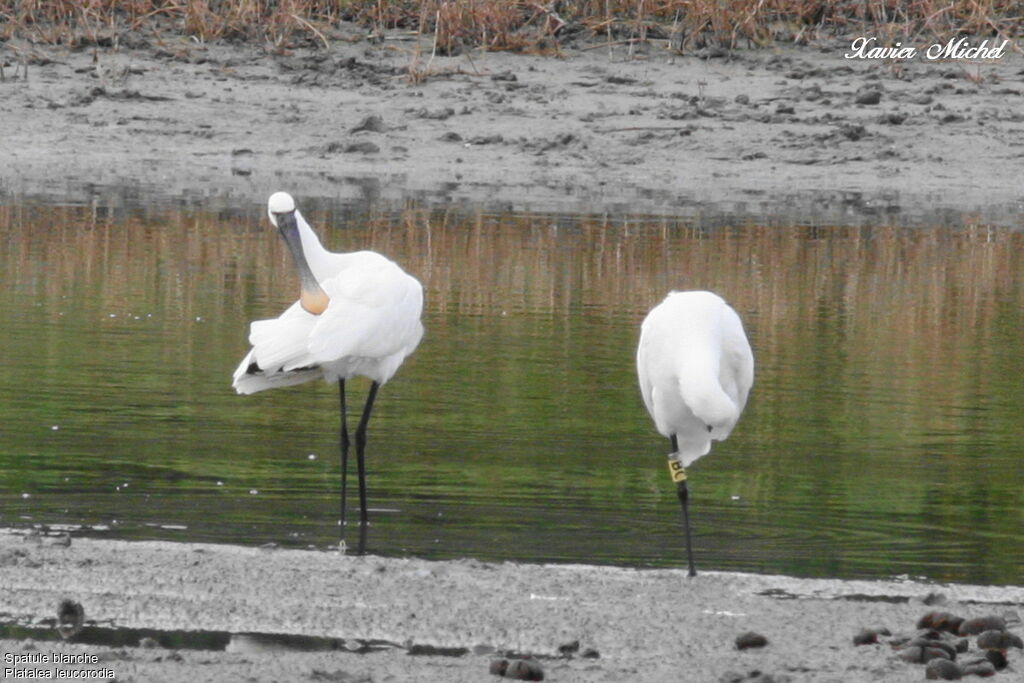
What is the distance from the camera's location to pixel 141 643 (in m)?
5.12

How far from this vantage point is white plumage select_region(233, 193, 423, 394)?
6801 mm

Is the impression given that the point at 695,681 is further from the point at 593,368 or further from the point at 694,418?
the point at 593,368

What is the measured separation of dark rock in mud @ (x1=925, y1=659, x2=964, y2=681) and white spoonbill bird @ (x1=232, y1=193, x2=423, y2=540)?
241cm

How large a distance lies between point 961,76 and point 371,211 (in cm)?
671

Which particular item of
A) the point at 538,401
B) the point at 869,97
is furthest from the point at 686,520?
the point at 869,97

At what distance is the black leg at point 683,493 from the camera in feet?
20.6

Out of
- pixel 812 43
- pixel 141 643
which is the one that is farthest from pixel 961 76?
pixel 141 643

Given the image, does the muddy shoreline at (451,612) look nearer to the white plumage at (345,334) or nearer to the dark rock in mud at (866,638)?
the dark rock in mud at (866,638)

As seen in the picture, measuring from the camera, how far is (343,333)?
6.83 meters

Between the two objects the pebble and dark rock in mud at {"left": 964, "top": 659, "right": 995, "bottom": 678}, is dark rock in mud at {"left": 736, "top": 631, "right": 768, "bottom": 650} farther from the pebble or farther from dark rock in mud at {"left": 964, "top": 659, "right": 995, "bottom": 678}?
dark rock in mud at {"left": 964, "top": 659, "right": 995, "bottom": 678}

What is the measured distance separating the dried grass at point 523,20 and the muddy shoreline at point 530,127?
22 cm

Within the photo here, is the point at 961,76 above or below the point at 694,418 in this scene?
above

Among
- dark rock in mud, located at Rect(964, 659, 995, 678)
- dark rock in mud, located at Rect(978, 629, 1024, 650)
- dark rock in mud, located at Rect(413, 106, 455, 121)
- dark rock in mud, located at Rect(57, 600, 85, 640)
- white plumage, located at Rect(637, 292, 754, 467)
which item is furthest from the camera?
dark rock in mud, located at Rect(413, 106, 455, 121)

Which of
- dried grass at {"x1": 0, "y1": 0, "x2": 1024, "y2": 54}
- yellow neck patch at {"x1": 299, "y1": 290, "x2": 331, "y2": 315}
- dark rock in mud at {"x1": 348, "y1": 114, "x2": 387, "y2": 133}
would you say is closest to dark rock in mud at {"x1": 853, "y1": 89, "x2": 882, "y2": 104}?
dried grass at {"x1": 0, "y1": 0, "x2": 1024, "y2": 54}
